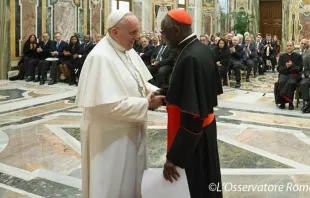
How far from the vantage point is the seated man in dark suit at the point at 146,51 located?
11.0 meters

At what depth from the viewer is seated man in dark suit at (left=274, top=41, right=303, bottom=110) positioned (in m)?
8.19

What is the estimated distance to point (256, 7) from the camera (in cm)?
2031

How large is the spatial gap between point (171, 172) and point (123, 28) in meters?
0.92

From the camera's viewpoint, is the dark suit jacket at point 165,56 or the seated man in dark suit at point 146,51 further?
the seated man in dark suit at point 146,51

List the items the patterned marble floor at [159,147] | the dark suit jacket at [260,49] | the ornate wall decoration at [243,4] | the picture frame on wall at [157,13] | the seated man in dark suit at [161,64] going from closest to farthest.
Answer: the patterned marble floor at [159,147], the seated man in dark suit at [161,64], the dark suit jacket at [260,49], the picture frame on wall at [157,13], the ornate wall decoration at [243,4]

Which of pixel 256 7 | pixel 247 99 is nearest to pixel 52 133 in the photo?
pixel 247 99

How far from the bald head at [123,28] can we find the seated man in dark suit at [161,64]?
6935mm

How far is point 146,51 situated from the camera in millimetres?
11156

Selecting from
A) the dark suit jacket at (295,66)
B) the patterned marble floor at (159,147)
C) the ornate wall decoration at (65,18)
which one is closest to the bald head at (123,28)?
the patterned marble floor at (159,147)

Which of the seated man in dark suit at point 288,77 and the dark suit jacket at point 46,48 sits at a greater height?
the dark suit jacket at point 46,48

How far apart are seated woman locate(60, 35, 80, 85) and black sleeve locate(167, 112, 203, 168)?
931cm

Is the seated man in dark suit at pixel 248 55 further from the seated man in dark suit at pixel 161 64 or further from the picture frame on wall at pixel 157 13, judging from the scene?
the picture frame on wall at pixel 157 13

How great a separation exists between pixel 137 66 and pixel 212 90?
62cm

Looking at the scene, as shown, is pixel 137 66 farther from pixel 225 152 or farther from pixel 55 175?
pixel 225 152
